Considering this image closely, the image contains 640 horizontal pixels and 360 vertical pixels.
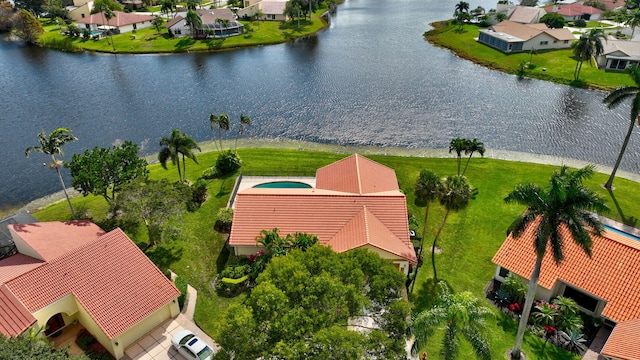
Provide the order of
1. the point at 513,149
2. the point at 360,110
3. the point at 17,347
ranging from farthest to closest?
the point at 360,110
the point at 513,149
the point at 17,347

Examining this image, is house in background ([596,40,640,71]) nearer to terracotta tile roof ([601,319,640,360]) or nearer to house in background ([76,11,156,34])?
terracotta tile roof ([601,319,640,360])

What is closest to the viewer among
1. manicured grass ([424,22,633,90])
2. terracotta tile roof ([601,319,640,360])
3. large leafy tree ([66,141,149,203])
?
terracotta tile roof ([601,319,640,360])

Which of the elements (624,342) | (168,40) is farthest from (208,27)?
(624,342)

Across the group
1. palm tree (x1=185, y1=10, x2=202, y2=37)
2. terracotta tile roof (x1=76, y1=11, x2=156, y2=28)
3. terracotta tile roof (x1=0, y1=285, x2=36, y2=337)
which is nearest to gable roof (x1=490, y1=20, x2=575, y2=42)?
palm tree (x1=185, y1=10, x2=202, y2=37)

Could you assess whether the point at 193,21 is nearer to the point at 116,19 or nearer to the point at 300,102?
the point at 116,19

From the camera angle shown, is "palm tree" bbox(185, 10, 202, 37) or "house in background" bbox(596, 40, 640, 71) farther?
"palm tree" bbox(185, 10, 202, 37)

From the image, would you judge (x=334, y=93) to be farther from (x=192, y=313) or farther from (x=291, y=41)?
(x=192, y=313)

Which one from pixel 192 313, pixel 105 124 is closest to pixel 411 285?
pixel 192 313
